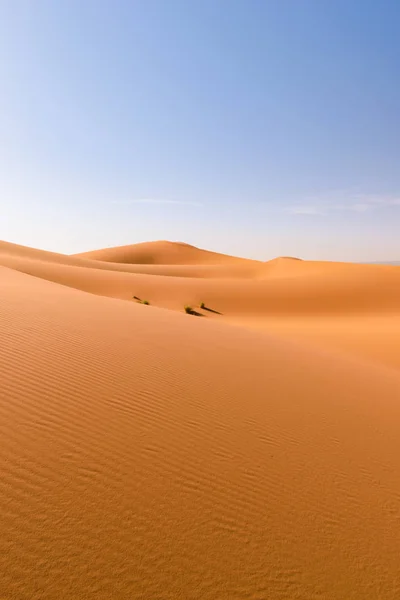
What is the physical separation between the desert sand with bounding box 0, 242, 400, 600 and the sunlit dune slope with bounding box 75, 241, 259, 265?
86397 mm

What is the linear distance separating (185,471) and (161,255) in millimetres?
97993

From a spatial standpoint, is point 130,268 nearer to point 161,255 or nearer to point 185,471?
point 185,471

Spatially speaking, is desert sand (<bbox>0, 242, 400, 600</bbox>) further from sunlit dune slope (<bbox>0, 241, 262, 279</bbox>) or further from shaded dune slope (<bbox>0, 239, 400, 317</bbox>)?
sunlit dune slope (<bbox>0, 241, 262, 279</bbox>)

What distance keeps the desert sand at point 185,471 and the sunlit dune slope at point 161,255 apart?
283 feet

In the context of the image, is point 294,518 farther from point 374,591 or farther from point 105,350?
point 105,350

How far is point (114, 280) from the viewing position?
29750 millimetres

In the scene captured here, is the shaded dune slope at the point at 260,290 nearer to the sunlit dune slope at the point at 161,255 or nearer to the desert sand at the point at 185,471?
the desert sand at the point at 185,471

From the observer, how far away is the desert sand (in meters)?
2.34

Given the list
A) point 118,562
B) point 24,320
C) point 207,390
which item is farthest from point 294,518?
point 24,320

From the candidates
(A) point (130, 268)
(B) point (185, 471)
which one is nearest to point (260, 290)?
(A) point (130, 268)

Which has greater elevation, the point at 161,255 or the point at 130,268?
the point at 161,255

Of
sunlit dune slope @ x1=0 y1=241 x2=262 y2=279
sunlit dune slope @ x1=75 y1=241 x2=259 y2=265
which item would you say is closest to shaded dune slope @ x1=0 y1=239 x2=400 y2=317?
sunlit dune slope @ x1=0 y1=241 x2=262 y2=279

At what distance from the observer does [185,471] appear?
3301 millimetres

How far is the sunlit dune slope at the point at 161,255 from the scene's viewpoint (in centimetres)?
9469
